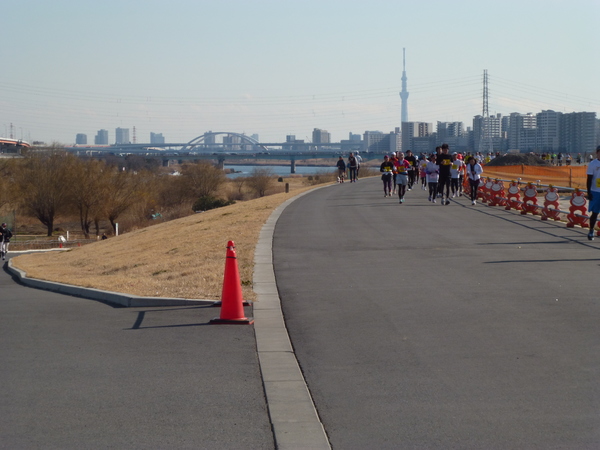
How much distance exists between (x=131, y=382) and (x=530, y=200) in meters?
19.3

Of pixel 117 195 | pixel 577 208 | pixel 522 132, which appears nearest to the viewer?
pixel 577 208

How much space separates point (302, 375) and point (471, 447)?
6.67 ft

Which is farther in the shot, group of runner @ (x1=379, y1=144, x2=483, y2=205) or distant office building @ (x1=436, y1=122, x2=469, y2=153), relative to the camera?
distant office building @ (x1=436, y1=122, x2=469, y2=153)

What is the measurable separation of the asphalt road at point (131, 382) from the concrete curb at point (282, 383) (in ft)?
0.30

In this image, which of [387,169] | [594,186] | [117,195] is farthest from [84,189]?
[594,186]

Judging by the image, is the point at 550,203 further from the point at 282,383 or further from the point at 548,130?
the point at 548,130

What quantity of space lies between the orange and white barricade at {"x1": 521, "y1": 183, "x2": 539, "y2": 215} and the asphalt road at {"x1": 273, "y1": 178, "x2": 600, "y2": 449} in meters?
6.92

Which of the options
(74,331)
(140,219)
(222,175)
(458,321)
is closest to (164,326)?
(74,331)

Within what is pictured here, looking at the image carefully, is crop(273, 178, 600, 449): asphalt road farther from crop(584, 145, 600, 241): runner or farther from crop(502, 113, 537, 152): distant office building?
crop(502, 113, 537, 152): distant office building

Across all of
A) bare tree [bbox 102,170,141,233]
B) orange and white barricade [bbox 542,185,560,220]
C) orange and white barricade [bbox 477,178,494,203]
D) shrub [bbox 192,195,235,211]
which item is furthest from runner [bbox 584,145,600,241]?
bare tree [bbox 102,170,141,233]

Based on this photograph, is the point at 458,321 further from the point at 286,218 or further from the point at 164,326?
the point at 286,218

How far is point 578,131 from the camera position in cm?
16525

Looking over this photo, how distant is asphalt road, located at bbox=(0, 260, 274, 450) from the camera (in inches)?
199

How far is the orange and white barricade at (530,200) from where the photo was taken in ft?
75.8
